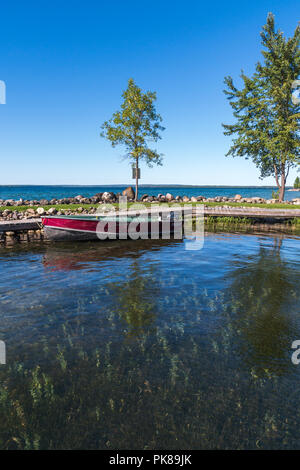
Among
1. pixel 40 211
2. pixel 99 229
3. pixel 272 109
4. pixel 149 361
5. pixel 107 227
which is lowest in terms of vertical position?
pixel 149 361

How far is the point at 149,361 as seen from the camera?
5.49 meters

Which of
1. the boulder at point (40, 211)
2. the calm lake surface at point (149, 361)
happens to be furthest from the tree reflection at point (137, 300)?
the boulder at point (40, 211)

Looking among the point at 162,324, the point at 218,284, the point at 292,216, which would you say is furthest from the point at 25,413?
the point at 292,216

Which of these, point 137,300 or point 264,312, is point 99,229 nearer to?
point 137,300

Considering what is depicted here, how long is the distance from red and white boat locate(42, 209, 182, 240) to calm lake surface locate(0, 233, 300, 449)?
668cm

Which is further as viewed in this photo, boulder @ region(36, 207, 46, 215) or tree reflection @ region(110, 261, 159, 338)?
boulder @ region(36, 207, 46, 215)

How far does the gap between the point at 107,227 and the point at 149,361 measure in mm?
13795

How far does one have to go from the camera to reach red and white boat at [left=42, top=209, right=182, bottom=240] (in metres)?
17.7

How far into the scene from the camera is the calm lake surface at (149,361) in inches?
154

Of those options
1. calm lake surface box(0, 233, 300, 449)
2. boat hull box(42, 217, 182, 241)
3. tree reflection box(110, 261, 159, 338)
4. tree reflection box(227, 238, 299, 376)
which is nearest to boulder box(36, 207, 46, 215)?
boat hull box(42, 217, 182, 241)

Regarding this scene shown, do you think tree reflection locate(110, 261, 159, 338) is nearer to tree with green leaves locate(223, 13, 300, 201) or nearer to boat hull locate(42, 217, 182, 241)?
boat hull locate(42, 217, 182, 241)

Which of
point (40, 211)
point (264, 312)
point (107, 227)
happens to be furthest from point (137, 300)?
point (40, 211)

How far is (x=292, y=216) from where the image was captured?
1066 inches
